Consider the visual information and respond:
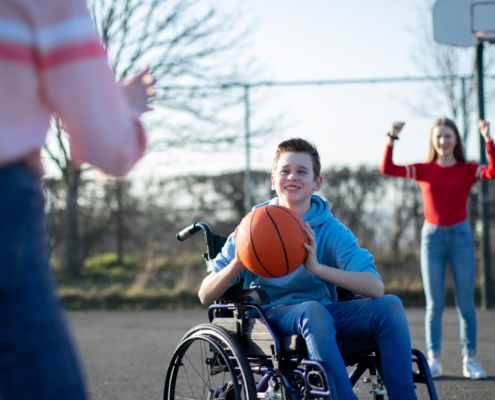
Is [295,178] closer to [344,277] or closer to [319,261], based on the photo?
[319,261]

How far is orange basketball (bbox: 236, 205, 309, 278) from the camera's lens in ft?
8.88

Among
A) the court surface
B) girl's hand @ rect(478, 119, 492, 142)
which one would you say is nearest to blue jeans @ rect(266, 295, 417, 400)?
the court surface

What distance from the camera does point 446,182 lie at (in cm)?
501

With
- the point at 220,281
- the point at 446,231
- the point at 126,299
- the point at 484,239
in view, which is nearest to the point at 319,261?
the point at 220,281

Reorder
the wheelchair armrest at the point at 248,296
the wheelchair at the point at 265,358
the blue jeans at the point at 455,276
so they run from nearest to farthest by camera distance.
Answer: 1. the wheelchair at the point at 265,358
2. the wheelchair armrest at the point at 248,296
3. the blue jeans at the point at 455,276

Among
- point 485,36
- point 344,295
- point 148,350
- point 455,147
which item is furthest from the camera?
point 485,36

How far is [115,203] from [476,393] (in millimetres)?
7172

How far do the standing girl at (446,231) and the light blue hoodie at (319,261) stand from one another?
6.68 feet

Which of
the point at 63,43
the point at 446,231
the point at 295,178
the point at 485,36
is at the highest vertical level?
the point at 485,36

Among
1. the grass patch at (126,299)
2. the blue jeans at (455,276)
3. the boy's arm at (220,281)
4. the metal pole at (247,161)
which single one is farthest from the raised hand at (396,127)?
the grass patch at (126,299)

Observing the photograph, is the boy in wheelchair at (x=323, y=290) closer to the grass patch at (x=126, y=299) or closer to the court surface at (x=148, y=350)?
the court surface at (x=148, y=350)

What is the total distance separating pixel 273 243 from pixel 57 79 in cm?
159

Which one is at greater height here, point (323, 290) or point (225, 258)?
point (225, 258)

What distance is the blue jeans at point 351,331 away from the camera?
2.57m
